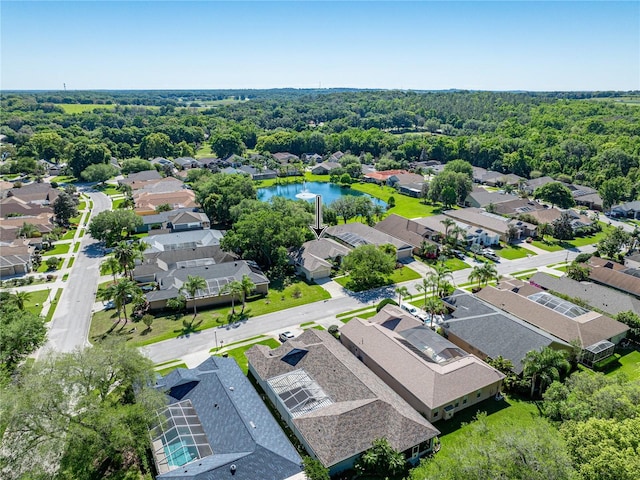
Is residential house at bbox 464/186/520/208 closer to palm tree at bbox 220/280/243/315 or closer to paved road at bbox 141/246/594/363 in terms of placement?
paved road at bbox 141/246/594/363

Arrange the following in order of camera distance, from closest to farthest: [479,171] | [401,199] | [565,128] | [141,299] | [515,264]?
[141,299]
[515,264]
[401,199]
[479,171]
[565,128]

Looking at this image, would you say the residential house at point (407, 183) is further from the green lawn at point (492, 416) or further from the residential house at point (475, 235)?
the green lawn at point (492, 416)

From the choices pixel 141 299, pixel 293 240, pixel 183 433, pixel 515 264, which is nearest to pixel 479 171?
pixel 515 264

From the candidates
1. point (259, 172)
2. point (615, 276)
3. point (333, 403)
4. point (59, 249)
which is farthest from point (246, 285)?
point (259, 172)

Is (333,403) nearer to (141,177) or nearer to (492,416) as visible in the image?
(492,416)

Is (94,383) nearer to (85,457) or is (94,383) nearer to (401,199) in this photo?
(85,457)

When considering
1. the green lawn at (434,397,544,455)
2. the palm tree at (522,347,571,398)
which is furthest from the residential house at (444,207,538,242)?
the green lawn at (434,397,544,455)
